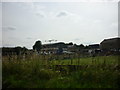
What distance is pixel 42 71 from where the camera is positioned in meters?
4.67

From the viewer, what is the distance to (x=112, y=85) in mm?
3668

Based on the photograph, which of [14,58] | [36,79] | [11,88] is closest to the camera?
[11,88]

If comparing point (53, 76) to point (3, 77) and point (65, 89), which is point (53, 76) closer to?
point (65, 89)

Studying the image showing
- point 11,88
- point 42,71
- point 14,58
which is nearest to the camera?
point 11,88

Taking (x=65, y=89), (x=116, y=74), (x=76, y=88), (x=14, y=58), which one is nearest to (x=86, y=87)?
(x=76, y=88)

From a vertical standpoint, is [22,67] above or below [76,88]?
above

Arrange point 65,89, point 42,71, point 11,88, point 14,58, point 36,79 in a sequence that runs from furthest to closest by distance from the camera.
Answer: point 14,58 → point 42,71 → point 36,79 → point 11,88 → point 65,89

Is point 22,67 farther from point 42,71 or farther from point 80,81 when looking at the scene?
point 80,81

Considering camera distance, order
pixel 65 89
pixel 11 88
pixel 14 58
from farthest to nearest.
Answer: pixel 14 58 < pixel 11 88 < pixel 65 89

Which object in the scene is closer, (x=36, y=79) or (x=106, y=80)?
(x=106, y=80)

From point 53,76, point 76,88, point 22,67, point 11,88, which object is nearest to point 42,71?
point 53,76

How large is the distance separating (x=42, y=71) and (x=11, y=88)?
118 centimetres

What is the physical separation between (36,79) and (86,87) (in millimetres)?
1507

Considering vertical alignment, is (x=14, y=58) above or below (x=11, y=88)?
above
